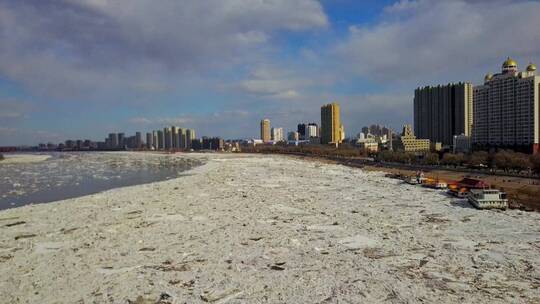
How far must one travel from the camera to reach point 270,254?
32.8 ft

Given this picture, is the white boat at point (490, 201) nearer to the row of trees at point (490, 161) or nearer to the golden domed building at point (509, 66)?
the row of trees at point (490, 161)

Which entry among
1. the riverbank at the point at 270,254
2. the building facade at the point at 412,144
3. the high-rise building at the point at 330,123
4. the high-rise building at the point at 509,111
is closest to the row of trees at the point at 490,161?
the high-rise building at the point at 509,111

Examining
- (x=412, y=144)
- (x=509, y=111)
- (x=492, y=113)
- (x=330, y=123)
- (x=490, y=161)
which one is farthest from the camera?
(x=330, y=123)

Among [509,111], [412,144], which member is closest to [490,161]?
[509,111]

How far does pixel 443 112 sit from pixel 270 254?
84094 mm

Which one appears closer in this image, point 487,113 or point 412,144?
point 487,113

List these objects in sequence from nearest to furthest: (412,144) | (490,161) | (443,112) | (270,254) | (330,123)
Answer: (270,254), (490,161), (412,144), (443,112), (330,123)

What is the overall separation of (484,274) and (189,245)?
295 inches

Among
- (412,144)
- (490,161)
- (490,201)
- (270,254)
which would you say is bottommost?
(270,254)

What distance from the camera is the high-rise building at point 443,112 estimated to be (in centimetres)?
7825

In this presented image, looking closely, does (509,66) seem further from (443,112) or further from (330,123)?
(330,123)

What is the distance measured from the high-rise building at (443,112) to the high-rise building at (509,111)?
19.0m

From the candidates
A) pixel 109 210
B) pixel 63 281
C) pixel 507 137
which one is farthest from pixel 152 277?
pixel 507 137

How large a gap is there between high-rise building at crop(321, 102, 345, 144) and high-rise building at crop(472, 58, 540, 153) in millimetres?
66208
